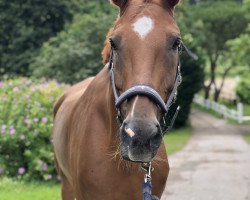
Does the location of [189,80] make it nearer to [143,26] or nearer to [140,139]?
[143,26]

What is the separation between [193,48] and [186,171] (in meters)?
13.6

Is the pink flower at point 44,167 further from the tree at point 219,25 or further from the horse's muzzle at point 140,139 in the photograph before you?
the tree at point 219,25

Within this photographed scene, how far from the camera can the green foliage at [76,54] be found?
824 inches

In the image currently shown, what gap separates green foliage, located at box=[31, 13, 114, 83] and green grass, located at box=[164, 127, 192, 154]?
4.08m

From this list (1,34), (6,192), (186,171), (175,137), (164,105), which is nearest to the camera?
(164,105)

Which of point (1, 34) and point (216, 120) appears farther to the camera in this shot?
point (216, 120)

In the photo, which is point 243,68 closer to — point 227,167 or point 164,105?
point 227,167

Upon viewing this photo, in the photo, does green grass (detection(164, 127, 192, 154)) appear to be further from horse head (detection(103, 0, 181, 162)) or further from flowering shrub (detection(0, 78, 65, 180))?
horse head (detection(103, 0, 181, 162))

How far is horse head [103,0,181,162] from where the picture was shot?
2.64 m

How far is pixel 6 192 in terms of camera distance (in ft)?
27.5

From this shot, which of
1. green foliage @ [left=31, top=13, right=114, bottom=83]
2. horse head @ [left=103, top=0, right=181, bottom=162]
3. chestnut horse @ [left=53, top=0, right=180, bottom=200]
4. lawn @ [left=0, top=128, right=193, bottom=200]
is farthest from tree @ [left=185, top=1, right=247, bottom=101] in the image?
horse head @ [left=103, top=0, right=181, bottom=162]

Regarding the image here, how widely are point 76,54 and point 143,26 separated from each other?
1836 cm

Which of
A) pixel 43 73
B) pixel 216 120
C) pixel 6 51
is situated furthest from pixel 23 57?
pixel 216 120

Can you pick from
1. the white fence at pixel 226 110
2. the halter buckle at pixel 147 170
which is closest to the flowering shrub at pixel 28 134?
the halter buckle at pixel 147 170
